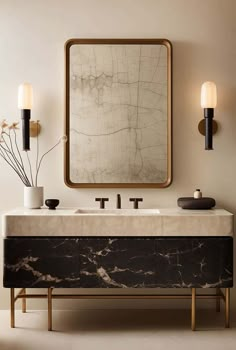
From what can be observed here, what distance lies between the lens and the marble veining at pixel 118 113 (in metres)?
4.60

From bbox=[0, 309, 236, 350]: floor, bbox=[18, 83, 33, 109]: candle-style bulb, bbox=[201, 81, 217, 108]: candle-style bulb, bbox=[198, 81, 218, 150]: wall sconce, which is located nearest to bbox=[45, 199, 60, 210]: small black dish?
bbox=[18, 83, 33, 109]: candle-style bulb

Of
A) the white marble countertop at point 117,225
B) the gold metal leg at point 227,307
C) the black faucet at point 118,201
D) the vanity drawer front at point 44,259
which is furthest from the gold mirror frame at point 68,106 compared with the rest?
the gold metal leg at point 227,307

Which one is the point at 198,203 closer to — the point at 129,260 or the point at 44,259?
the point at 129,260

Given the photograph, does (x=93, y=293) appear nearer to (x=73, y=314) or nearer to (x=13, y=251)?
(x=73, y=314)

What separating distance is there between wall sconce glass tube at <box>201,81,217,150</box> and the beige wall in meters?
0.17

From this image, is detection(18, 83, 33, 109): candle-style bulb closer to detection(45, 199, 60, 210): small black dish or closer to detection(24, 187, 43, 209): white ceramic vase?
detection(24, 187, 43, 209): white ceramic vase

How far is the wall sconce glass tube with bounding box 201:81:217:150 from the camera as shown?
4441 millimetres

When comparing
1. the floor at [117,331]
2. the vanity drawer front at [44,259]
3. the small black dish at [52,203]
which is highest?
the small black dish at [52,203]

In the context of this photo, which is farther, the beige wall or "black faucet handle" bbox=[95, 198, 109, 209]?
the beige wall

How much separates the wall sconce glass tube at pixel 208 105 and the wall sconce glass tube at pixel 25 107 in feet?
4.27

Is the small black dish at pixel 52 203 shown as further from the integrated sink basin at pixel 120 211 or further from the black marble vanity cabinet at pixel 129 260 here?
the black marble vanity cabinet at pixel 129 260

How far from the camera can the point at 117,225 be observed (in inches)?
160

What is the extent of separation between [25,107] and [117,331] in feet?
5.78

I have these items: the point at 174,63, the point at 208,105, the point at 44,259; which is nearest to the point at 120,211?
the point at 44,259
